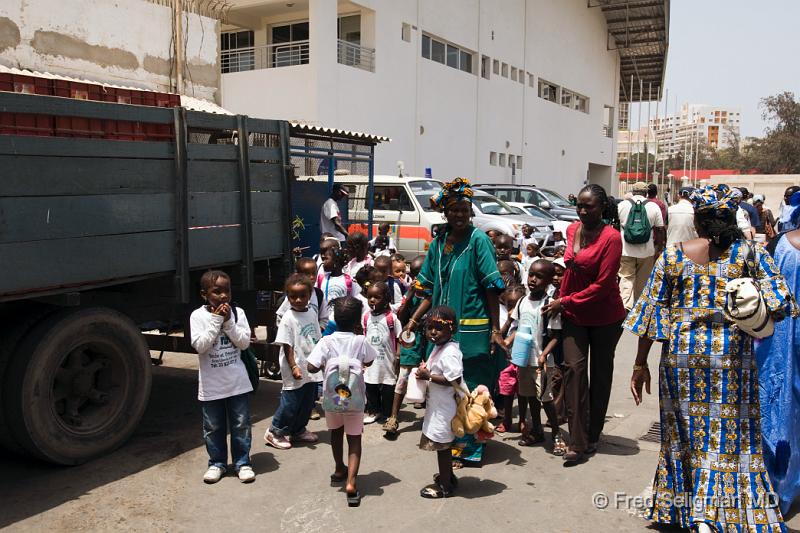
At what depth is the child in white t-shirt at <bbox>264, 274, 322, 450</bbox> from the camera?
5.03 m

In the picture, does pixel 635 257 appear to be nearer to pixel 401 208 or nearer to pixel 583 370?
pixel 583 370

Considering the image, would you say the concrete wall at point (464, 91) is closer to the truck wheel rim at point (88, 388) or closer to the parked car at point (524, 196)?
the parked car at point (524, 196)

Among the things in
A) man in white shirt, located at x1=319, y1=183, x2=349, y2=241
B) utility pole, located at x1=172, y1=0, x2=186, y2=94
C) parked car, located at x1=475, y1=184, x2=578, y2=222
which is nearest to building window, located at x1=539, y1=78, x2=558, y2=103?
parked car, located at x1=475, y1=184, x2=578, y2=222

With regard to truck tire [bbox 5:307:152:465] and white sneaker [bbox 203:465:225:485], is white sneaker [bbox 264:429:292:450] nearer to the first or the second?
white sneaker [bbox 203:465:225:485]

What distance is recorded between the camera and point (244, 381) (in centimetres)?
462

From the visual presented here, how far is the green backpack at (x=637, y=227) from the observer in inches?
374

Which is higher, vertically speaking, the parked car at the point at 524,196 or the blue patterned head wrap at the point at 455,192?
the parked car at the point at 524,196

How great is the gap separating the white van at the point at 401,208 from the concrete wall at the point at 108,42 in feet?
13.7

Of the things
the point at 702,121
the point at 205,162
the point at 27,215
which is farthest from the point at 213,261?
the point at 702,121

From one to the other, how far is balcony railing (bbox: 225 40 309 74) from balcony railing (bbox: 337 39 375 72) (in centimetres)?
96

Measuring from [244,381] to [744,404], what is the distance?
9.35 ft

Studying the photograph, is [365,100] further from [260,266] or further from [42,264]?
[42,264]

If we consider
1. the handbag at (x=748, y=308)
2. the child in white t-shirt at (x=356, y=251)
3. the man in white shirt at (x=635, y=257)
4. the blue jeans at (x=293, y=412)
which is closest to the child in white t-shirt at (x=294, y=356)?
the blue jeans at (x=293, y=412)

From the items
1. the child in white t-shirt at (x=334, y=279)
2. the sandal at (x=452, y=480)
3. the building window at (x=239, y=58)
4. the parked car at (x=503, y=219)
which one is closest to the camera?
the sandal at (x=452, y=480)
